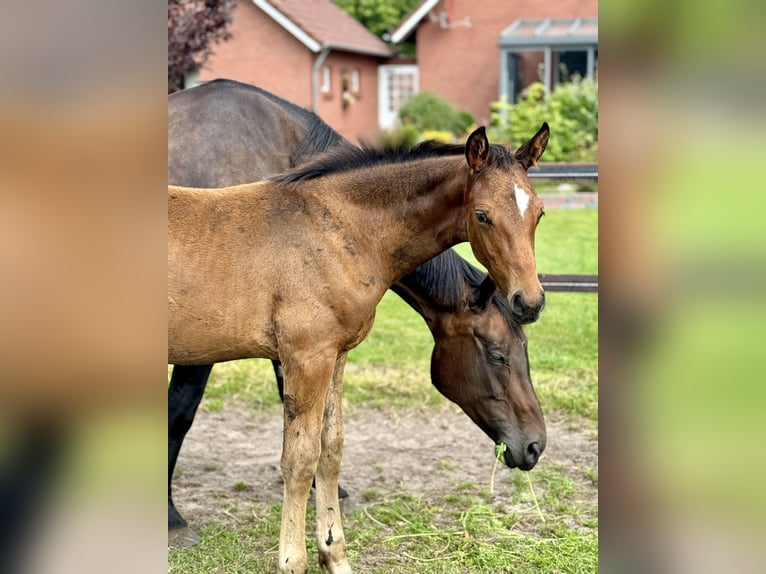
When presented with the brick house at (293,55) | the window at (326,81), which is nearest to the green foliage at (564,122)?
the brick house at (293,55)

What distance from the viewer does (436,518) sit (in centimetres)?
454

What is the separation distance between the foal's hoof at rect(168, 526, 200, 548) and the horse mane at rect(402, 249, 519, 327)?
1634 mm

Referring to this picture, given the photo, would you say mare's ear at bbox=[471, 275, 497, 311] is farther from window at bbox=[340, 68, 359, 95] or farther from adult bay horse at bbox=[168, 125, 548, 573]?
window at bbox=[340, 68, 359, 95]

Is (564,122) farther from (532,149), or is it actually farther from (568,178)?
(532,149)

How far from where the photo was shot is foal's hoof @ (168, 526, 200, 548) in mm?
4125

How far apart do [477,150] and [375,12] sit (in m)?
32.5

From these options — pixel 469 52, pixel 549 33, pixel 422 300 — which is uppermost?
pixel 549 33

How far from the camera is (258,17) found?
2397cm

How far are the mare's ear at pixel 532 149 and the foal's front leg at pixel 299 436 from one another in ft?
3.39

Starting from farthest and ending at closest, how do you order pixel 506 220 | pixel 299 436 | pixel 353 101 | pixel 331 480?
1. pixel 353 101
2. pixel 331 480
3. pixel 299 436
4. pixel 506 220

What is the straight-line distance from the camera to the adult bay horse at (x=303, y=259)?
3244 millimetres
